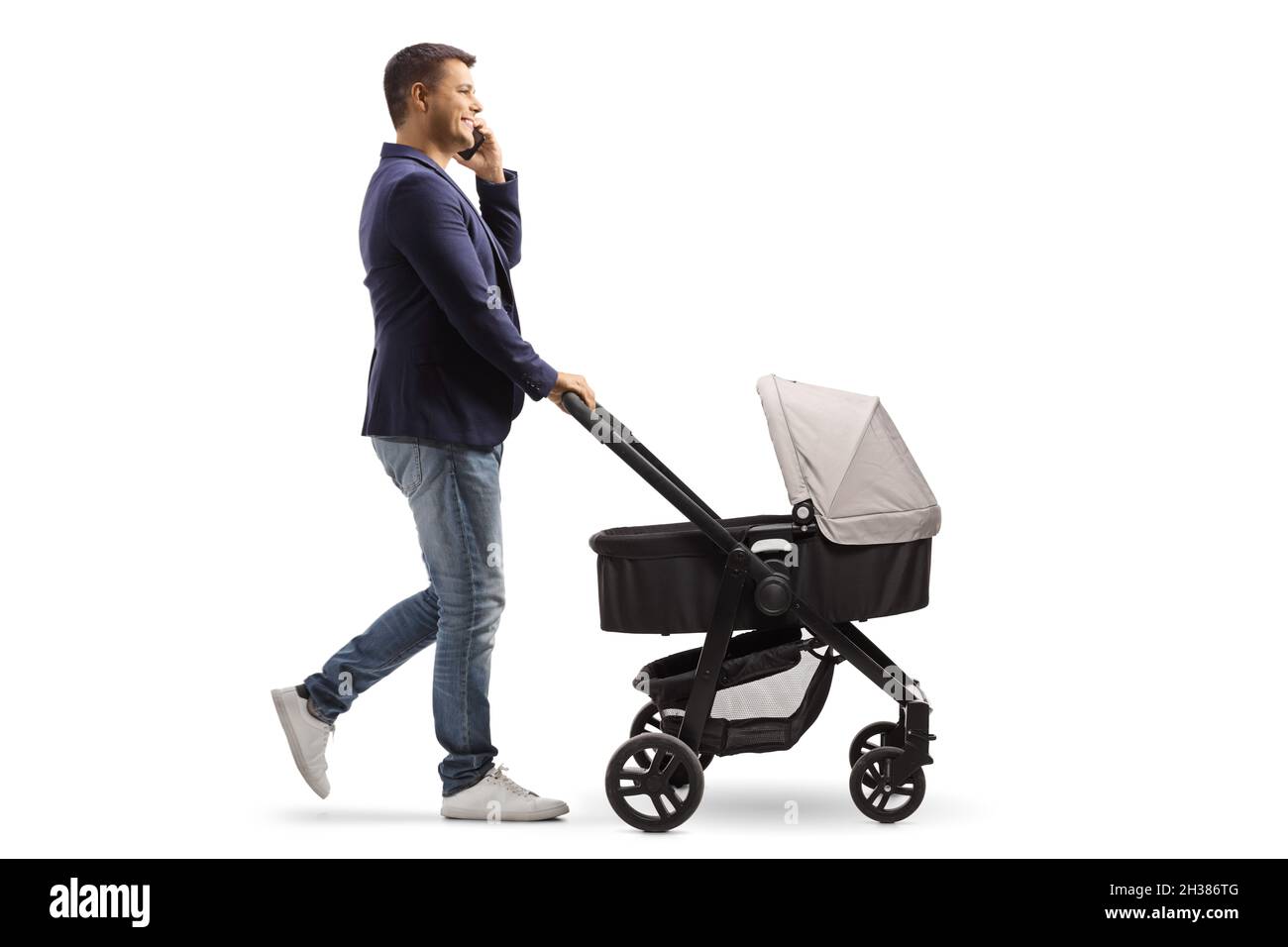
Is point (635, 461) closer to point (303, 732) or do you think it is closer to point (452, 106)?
point (452, 106)

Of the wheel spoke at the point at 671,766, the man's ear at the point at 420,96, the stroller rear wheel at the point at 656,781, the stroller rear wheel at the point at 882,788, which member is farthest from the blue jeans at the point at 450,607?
the stroller rear wheel at the point at 882,788

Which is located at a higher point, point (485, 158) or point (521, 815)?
point (485, 158)

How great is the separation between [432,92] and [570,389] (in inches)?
33.1

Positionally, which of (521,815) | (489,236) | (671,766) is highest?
(489,236)

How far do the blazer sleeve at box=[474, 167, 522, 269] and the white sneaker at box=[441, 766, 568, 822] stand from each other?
1.38 m

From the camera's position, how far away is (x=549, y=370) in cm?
430

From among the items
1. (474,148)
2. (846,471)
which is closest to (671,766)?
(846,471)

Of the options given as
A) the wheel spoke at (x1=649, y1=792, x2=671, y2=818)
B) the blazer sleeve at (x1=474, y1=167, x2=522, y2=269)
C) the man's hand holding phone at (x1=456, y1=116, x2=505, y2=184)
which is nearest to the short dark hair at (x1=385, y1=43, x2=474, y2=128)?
the man's hand holding phone at (x1=456, y1=116, x2=505, y2=184)

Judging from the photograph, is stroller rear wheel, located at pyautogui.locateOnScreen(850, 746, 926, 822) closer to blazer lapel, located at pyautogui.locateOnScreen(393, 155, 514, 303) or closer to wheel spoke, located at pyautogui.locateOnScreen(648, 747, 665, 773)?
wheel spoke, located at pyautogui.locateOnScreen(648, 747, 665, 773)

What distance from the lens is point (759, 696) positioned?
4602 mm

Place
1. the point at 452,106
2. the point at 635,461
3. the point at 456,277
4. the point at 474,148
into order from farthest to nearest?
the point at 474,148 → the point at 452,106 → the point at 635,461 → the point at 456,277

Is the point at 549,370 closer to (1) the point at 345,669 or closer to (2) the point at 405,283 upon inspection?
(2) the point at 405,283

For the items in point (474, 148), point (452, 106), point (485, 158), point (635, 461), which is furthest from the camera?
point (485, 158)

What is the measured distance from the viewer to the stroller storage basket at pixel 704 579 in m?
4.39
